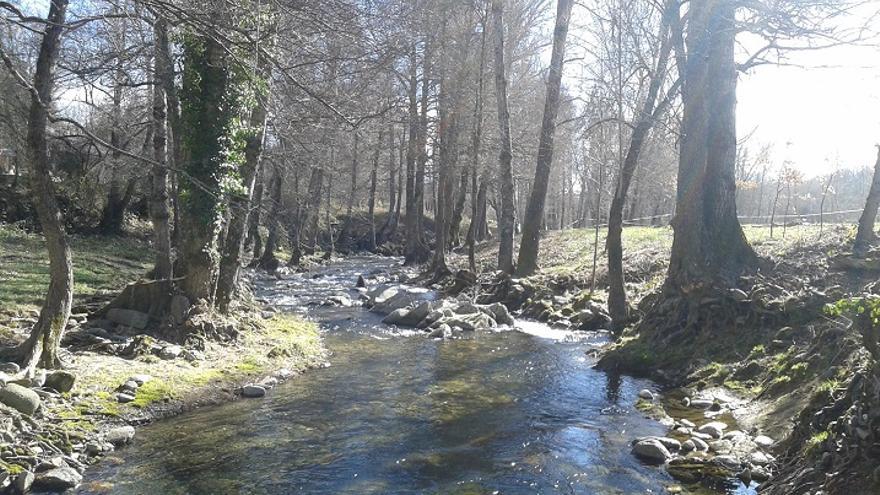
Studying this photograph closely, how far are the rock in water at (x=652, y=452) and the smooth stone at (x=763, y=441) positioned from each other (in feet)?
2.85

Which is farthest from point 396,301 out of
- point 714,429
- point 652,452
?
point 652,452

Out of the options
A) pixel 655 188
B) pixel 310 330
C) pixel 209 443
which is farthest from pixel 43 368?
pixel 655 188

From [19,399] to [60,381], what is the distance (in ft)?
3.07

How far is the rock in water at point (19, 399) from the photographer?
19.7 feet

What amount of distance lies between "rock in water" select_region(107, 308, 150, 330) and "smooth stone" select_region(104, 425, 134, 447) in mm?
3562

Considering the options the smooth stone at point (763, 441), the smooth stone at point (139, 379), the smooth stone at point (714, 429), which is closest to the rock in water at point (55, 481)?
the smooth stone at point (139, 379)

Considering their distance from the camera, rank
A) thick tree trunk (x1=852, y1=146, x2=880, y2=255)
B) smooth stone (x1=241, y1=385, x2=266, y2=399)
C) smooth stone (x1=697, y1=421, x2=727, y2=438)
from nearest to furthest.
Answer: smooth stone (x1=697, y1=421, x2=727, y2=438) → smooth stone (x1=241, y1=385, x2=266, y2=399) → thick tree trunk (x1=852, y1=146, x2=880, y2=255)

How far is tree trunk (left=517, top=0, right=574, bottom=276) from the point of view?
18.2 m

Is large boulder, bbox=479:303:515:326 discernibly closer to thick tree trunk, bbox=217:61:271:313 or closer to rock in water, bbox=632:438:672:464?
thick tree trunk, bbox=217:61:271:313

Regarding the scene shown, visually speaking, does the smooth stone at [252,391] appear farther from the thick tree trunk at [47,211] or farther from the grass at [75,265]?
the grass at [75,265]

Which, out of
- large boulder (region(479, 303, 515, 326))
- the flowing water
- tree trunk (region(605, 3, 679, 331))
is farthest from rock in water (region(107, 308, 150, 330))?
tree trunk (region(605, 3, 679, 331))

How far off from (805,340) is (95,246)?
20.7m

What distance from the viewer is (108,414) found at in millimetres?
6957

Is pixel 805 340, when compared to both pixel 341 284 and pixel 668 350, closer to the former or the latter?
pixel 668 350
